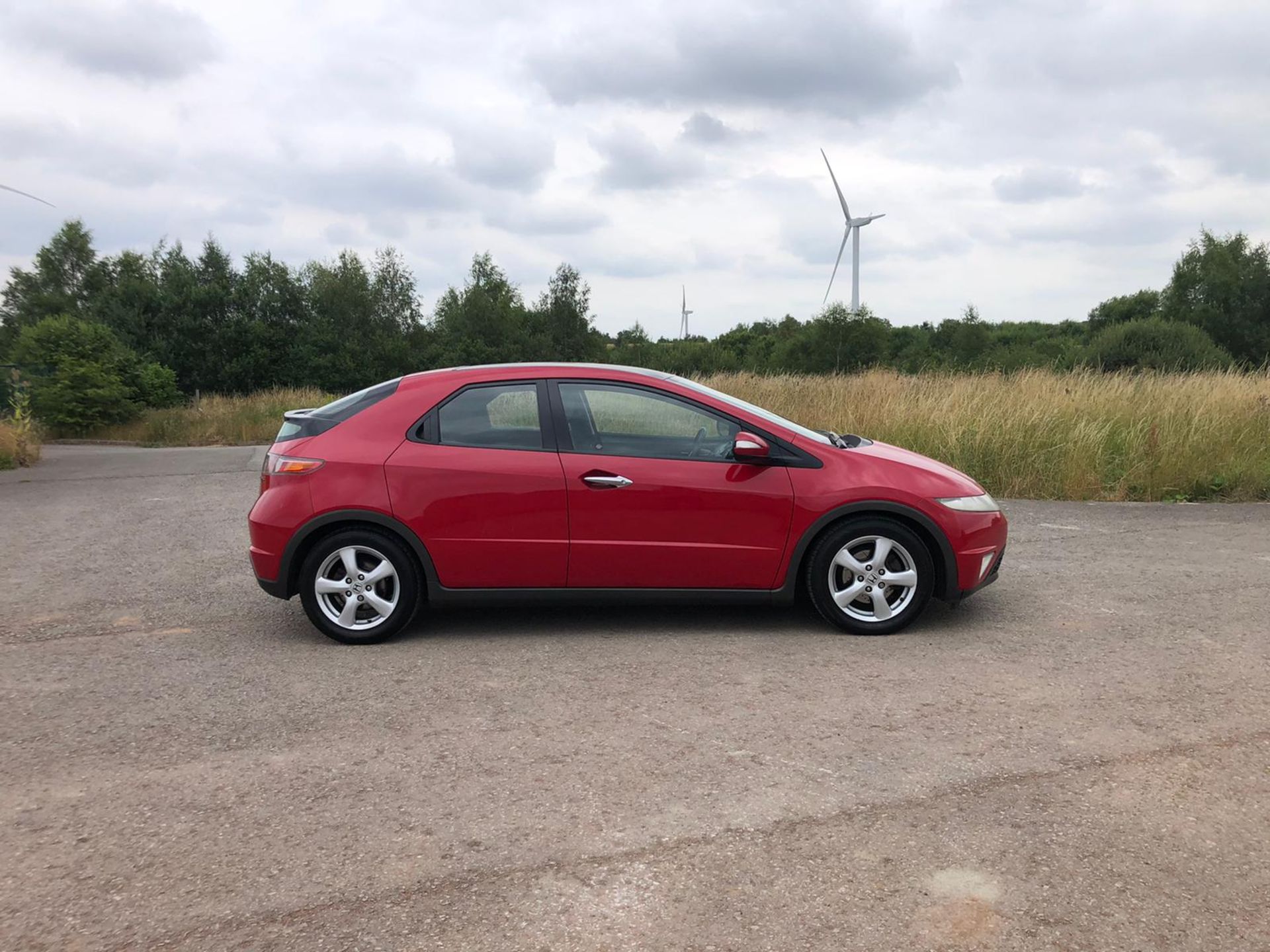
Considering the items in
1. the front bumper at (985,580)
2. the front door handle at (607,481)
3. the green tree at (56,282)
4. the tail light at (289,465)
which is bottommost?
the front bumper at (985,580)

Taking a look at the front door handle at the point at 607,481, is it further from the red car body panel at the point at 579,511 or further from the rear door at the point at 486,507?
the rear door at the point at 486,507

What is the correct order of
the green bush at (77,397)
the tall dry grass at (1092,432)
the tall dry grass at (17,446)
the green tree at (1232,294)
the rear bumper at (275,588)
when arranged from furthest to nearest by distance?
1. the green tree at (1232,294)
2. the green bush at (77,397)
3. the tall dry grass at (17,446)
4. the tall dry grass at (1092,432)
5. the rear bumper at (275,588)

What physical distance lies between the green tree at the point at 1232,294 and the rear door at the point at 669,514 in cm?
6781

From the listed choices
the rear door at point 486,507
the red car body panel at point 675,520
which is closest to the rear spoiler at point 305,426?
the rear door at point 486,507

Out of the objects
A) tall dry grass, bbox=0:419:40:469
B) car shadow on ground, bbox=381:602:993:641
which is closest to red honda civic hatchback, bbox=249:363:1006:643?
car shadow on ground, bbox=381:602:993:641

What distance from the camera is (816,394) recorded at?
55.9 feet

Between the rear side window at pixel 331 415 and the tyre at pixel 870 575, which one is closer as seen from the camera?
the tyre at pixel 870 575

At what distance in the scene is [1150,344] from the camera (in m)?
46.2

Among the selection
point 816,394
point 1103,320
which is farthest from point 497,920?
point 1103,320

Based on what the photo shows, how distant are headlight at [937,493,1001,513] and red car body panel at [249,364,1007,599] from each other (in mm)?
34

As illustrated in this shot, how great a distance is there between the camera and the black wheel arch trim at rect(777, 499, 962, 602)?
5.37 meters

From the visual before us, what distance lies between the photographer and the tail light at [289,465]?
5352 millimetres

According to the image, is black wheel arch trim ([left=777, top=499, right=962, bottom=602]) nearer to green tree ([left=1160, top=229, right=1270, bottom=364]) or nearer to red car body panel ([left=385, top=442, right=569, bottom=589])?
red car body panel ([left=385, top=442, right=569, bottom=589])

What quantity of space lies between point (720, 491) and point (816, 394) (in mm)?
12064
